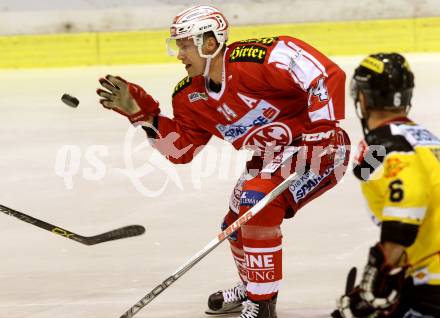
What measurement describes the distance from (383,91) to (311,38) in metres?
7.44

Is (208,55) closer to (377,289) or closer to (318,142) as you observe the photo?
(318,142)

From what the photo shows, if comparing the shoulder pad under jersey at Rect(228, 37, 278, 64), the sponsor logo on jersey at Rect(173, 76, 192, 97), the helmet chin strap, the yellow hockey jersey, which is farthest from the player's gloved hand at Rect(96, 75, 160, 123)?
the yellow hockey jersey

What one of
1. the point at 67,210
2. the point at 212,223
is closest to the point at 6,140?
the point at 67,210

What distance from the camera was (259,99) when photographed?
4191 mm

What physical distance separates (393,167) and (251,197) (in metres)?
1.31

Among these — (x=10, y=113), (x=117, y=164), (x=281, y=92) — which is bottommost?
(x=281, y=92)

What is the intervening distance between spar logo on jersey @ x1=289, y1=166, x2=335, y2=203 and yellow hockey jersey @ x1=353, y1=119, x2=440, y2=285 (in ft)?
3.92

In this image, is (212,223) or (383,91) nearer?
(383,91)

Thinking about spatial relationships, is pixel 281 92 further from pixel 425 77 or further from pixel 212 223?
pixel 425 77

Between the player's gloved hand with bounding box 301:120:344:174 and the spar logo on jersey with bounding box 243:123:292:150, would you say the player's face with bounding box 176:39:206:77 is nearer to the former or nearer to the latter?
the spar logo on jersey with bounding box 243:123:292:150

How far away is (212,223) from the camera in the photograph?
550 centimetres

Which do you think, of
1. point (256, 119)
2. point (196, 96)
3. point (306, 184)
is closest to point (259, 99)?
point (256, 119)

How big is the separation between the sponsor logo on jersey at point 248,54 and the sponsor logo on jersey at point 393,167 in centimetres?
153

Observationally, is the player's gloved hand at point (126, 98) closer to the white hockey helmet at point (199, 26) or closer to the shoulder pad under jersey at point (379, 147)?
the white hockey helmet at point (199, 26)
